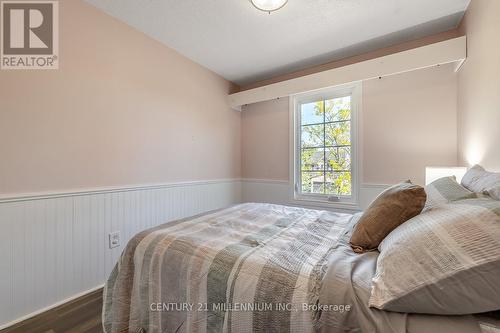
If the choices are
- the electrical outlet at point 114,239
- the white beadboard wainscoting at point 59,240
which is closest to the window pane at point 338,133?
the white beadboard wainscoting at point 59,240

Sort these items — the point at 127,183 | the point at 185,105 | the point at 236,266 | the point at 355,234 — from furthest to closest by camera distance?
1. the point at 185,105
2. the point at 127,183
3. the point at 355,234
4. the point at 236,266

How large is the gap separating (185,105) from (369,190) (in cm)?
255

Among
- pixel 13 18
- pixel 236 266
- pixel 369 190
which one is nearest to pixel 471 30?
pixel 369 190

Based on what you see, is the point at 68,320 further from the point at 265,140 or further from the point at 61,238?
the point at 265,140

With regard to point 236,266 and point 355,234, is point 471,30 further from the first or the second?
point 236,266

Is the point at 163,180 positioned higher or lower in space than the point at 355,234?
higher

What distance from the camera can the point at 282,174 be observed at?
3.30m

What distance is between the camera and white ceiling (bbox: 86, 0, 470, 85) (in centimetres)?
188

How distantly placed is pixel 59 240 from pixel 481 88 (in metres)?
3.46

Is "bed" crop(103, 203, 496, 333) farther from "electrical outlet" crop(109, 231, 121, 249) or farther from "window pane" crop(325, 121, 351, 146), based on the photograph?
"window pane" crop(325, 121, 351, 146)

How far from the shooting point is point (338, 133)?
2.90m

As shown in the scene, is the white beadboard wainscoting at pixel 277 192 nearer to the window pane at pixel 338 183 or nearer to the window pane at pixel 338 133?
the window pane at pixel 338 183

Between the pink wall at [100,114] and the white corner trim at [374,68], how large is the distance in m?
1.05

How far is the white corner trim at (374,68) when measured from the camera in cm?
198
